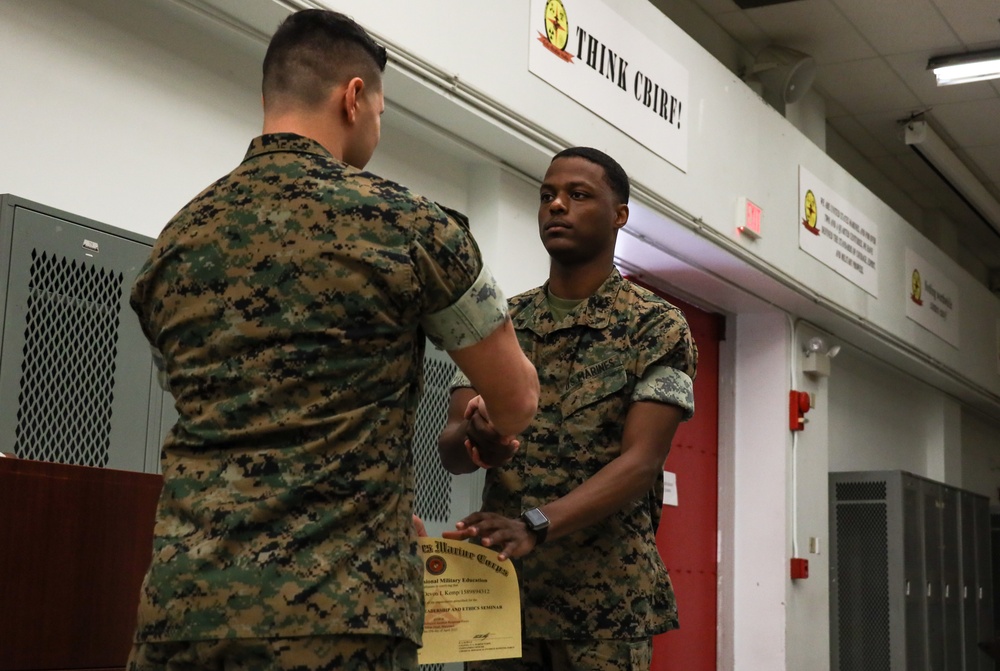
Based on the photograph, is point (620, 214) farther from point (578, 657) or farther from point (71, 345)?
point (71, 345)

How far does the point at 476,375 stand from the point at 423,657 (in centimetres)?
46

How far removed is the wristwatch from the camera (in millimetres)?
1863

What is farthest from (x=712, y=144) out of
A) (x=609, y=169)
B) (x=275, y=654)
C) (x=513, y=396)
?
(x=275, y=654)

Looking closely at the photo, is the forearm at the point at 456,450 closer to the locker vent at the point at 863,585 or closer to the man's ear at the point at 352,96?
the man's ear at the point at 352,96

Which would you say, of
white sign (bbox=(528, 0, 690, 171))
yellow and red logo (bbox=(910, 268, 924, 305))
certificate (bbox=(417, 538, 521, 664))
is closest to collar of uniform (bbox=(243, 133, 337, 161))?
certificate (bbox=(417, 538, 521, 664))

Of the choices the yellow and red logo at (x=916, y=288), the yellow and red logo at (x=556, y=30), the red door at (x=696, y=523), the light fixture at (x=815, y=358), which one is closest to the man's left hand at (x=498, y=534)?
the yellow and red logo at (x=556, y=30)

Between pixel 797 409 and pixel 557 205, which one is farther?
pixel 797 409

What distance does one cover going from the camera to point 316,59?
5.08ft

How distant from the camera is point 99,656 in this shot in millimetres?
1785

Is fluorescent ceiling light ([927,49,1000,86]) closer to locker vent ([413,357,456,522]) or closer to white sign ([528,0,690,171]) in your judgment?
white sign ([528,0,690,171])

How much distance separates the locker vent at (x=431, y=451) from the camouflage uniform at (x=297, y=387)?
211 cm

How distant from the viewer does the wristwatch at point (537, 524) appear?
1863mm

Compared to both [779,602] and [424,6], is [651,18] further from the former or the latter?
[779,602]

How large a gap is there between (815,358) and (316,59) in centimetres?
563
